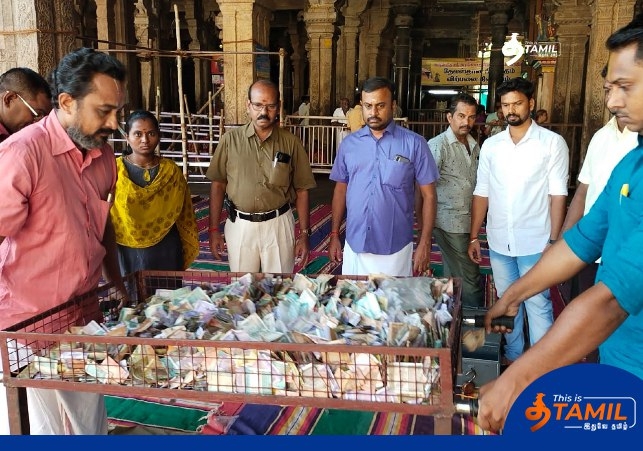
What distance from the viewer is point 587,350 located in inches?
53.8

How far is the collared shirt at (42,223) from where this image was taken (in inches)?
75.1

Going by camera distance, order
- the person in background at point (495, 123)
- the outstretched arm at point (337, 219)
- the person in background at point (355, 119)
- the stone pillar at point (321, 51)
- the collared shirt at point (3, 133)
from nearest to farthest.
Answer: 1. the collared shirt at point (3, 133)
2. the outstretched arm at point (337, 219)
3. the person in background at point (495, 123)
4. the person in background at point (355, 119)
5. the stone pillar at point (321, 51)

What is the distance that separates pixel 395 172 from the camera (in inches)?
133

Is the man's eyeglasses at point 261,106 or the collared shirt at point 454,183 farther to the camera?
the collared shirt at point 454,183

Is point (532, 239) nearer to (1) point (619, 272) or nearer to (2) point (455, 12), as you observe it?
(1) point (619, 272)

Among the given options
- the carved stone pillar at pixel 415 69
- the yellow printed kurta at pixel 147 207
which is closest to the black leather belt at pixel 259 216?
the yellow printed kurta at pixel 147 207

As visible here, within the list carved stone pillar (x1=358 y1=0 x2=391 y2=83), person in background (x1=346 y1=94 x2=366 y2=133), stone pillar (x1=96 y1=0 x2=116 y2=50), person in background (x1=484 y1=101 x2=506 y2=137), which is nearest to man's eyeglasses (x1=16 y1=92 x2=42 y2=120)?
person in background (x1=484 y1=101 x2=506 y2=137)

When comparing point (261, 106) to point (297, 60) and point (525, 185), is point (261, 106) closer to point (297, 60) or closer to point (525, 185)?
point (525, 185)

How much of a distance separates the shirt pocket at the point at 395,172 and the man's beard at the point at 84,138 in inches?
68.1

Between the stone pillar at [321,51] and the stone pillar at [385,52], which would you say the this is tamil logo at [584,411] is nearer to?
the stone pillar at [321,51]

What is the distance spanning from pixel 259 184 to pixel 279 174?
5.3 inches

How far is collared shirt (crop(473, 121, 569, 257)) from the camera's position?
3375mm

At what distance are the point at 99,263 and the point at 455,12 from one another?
2047 cm

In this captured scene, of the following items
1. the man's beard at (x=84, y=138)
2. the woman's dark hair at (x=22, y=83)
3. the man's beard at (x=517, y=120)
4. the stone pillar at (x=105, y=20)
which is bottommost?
the man's beard at (x=84, y=138)
